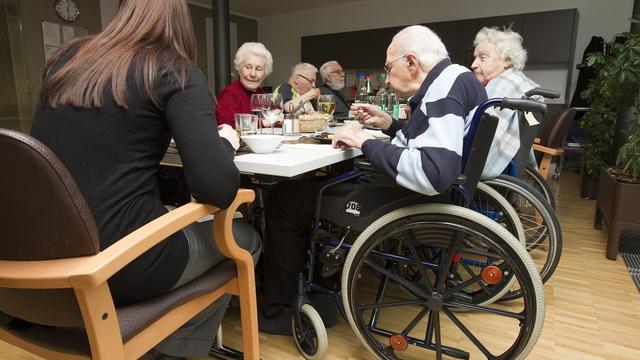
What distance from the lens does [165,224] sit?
0.74 meters

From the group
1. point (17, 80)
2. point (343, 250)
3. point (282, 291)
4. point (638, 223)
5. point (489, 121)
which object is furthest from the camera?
point (17, 80)

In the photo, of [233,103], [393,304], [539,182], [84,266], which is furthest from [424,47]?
[233,103]

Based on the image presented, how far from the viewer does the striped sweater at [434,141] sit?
1027 millimetres

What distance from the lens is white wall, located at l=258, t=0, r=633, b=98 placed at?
485 cm

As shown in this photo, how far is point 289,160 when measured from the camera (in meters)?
1.09

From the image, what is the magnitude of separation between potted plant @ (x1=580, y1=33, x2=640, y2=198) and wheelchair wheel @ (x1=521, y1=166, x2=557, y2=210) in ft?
2.57


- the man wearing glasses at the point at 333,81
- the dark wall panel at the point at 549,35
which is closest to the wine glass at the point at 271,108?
the man wearing glasses at the point at 333,81

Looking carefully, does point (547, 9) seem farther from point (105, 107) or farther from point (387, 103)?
point (105, 107)

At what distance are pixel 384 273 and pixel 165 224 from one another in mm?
662

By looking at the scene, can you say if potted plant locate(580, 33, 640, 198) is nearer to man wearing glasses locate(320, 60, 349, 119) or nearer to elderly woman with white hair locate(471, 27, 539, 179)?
elderly woman with white hair locate(471, 27, 539, 179)

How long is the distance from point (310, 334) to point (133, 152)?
82 centimetres

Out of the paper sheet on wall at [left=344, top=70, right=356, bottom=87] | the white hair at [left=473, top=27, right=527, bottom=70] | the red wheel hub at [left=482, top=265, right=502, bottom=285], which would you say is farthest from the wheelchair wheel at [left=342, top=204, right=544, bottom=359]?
the paper sheet on wall at [left=344, top=70, right=356, bottom=87]

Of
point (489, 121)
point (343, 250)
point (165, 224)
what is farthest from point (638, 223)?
point (165, 224)

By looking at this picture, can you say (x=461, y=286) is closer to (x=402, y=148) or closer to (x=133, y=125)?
(x=402, y=148)
